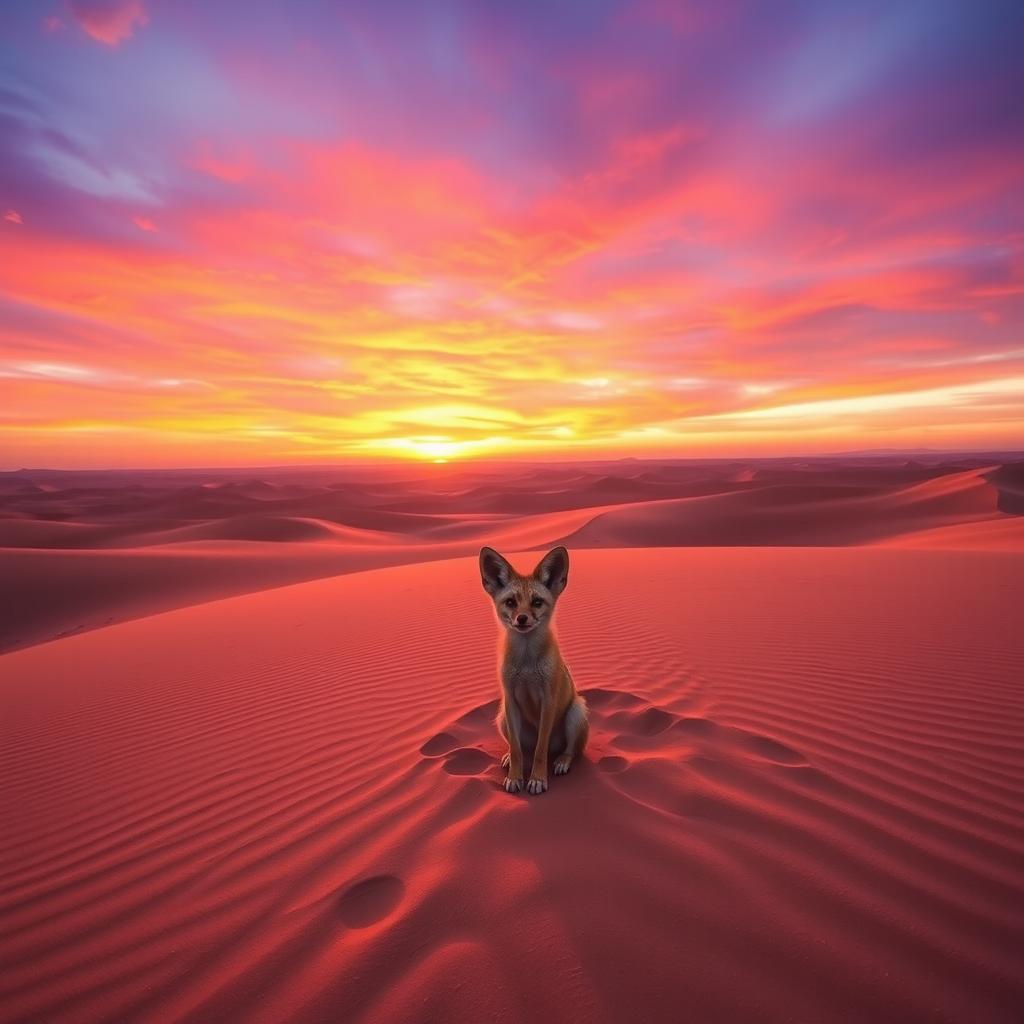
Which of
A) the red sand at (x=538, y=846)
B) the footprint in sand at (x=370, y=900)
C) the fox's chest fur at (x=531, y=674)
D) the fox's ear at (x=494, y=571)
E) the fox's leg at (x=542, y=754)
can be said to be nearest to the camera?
the red sand at (x=538, y=846)

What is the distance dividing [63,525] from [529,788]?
38076 millimetres

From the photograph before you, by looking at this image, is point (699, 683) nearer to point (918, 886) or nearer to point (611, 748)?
point (611, 748)

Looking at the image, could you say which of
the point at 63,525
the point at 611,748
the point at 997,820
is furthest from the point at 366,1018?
the point at 63,525

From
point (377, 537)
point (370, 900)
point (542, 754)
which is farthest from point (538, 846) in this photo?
point (377, 537)

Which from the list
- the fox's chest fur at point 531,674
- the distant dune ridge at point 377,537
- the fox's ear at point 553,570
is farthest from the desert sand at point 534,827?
the distant dune ridge at point 377,537

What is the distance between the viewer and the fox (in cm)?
303

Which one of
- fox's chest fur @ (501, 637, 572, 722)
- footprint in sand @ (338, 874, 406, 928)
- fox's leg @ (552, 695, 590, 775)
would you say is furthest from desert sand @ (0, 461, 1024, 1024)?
fox's chest fur @ (501, 637, 572, 722)

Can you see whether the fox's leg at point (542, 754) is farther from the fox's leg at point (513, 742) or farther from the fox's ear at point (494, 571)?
the fox's ear at point (494, 571)

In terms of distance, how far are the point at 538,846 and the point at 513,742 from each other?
24.4 inches

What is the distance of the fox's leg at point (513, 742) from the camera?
9.93 ft

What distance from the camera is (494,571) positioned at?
3271 millimetres

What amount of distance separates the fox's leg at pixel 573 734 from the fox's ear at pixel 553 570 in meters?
0.80

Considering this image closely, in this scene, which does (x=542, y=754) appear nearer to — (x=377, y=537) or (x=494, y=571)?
(x=494, y=571)

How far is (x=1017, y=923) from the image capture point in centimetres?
201
